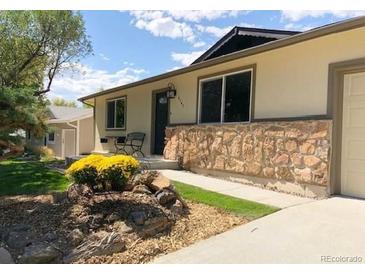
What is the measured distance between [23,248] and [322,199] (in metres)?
4.70

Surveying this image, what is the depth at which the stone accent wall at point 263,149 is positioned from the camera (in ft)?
21.0

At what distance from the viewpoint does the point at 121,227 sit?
4.54 m

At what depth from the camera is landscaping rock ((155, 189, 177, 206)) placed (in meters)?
5.37

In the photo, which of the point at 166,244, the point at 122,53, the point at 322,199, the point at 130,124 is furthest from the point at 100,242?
the point at 122,53

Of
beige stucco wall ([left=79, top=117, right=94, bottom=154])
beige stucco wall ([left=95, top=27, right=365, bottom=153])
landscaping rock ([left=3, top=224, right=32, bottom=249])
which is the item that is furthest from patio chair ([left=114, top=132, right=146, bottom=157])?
landscaping rock ([left=3, top=224, right=32, bottom=249])

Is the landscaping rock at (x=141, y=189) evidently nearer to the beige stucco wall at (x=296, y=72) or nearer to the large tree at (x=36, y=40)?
the beige stucco wall at (x=296, y=72)

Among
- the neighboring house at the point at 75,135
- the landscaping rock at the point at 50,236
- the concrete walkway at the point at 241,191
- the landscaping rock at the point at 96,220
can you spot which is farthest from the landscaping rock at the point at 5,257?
the neighboring house at the point at 75,135

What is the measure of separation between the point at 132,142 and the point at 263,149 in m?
6.46

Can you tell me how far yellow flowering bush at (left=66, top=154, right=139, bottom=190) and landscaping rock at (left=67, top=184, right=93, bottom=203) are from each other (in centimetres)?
9

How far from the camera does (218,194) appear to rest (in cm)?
650

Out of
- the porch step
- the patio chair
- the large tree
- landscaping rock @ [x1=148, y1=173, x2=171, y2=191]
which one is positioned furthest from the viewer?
the large tree

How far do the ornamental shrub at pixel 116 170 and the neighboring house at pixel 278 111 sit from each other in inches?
126

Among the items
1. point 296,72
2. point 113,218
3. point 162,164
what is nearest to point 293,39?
point 296,72

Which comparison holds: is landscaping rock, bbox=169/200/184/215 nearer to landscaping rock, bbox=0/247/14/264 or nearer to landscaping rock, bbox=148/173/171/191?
landscaping rock, bbox=148/173/171/191
